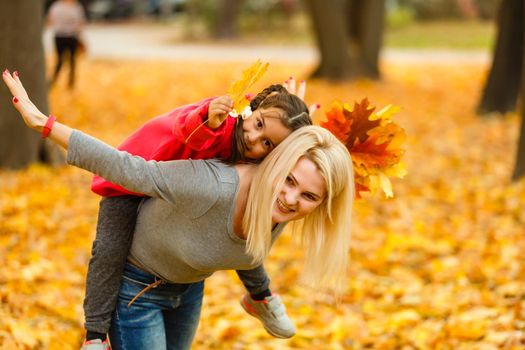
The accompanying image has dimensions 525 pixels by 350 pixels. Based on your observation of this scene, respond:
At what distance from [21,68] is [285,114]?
527 cm

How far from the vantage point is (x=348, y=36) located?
1589 cm

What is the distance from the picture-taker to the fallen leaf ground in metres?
4.28

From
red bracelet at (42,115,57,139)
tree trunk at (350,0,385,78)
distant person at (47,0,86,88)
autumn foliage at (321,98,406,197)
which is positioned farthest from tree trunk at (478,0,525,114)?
red bracelet at (42,115,57,139)

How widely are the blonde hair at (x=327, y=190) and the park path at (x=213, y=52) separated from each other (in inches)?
657

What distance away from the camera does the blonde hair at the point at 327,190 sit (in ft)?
8.43

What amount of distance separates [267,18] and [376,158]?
2857 cm

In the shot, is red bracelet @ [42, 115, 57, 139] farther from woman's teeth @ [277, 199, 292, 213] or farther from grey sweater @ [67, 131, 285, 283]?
woman's teeth @ [277, 199, 292, 213]

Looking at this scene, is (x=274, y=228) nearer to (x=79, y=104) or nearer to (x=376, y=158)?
(x=376, y=158)

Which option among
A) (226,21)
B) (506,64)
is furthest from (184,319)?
(226,21)

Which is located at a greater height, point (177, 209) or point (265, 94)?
point (265, 94)

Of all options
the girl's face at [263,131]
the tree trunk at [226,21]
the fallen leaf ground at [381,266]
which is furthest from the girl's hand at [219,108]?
the tree trunk at [226,21]

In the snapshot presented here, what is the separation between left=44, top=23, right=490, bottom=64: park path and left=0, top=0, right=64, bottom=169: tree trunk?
11.4m

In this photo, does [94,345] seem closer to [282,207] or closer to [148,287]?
[148,287]

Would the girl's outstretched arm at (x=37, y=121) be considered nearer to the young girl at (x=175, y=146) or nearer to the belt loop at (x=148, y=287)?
the young girl at (x=175, y=146)
